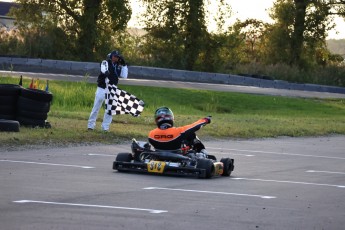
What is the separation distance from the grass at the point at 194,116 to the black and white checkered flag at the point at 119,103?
0.46 meters

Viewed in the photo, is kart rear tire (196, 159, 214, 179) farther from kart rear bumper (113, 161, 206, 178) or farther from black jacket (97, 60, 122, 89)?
black jacket (97, 60, 122, 89)

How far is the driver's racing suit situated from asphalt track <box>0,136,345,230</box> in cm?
53

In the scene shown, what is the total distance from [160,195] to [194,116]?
17045 millimetres

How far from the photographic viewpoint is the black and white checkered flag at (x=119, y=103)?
19531 mm

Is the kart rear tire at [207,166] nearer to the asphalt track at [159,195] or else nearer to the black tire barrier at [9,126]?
the asphalt track at [159,195]

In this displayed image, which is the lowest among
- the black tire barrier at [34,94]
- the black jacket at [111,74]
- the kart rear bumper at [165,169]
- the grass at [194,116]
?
the grass at [194,116]

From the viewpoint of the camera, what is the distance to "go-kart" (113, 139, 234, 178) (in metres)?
12.9

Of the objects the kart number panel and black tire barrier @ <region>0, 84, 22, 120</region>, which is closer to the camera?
the kart number panel

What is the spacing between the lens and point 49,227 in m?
8.10

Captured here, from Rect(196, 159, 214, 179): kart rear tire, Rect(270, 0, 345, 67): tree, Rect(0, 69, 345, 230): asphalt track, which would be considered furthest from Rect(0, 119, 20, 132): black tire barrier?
Rect(270, 0, 345, 67): tree

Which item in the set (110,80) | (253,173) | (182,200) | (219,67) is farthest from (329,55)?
(182,200)

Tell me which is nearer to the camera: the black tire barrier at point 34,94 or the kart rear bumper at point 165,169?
the kart rear bumper at point 165,169

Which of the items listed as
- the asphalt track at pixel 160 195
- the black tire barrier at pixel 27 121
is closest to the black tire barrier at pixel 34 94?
the black tire barrier at pixel 27 121

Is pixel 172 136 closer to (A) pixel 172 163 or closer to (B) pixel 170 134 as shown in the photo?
(B) pixel 170 134
